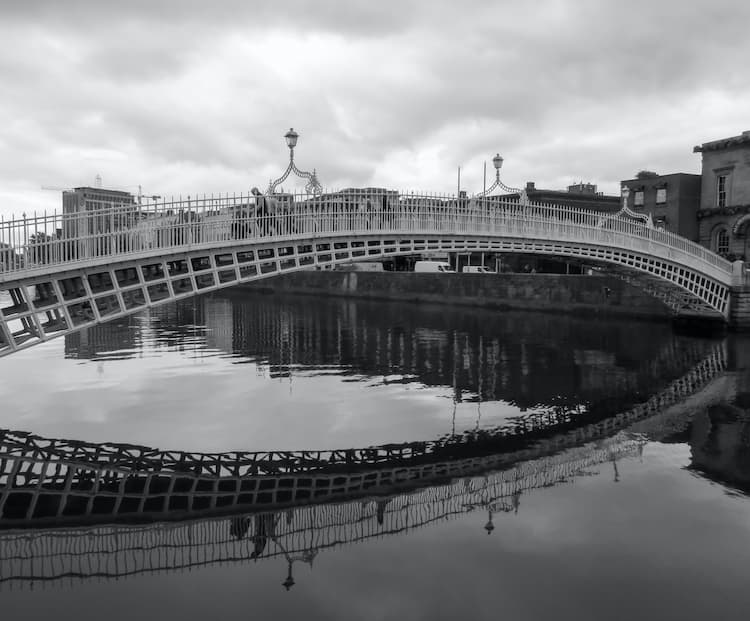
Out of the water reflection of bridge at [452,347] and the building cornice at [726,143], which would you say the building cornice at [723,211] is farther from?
the water reflection of bridge at [452,347]

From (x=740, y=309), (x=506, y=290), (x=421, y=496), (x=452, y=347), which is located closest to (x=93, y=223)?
(x=421, y=496)

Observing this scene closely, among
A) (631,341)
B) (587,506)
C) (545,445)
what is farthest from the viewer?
(631,341)

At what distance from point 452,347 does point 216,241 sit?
12.1m

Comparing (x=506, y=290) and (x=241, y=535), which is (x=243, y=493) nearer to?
(x=241, y=535)

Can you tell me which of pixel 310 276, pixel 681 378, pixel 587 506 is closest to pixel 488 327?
pixel 681 378

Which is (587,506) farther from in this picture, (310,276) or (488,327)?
(310,276)

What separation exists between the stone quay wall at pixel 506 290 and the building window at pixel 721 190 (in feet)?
32.3

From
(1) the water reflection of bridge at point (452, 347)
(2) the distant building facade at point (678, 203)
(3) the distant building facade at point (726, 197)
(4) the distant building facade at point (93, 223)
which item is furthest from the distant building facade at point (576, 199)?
(4) the distant building facade at point (93, 223)

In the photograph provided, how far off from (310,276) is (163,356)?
120ft

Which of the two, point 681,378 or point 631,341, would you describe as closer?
point 681,378

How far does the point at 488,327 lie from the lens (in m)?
30.7

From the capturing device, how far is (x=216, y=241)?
13.9 meters

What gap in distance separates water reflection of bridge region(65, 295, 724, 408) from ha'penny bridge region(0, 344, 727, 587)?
3.93 meters

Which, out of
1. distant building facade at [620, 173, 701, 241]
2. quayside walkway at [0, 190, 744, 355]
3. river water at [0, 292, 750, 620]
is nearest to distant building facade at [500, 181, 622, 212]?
distant building facade at [620, 173, 701, 241]
